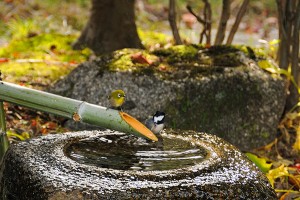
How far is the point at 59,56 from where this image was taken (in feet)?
19.8

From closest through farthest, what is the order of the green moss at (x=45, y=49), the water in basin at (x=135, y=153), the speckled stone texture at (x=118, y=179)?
the speckled stone texture at (x=118, y=179)
the water in basin at (x=135, y=153)
the green moss at (x=45, y=49)

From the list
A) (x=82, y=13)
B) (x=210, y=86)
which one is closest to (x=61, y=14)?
(x=82, y=13)

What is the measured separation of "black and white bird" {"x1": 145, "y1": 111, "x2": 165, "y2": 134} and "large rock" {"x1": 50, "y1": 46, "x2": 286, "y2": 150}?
1.30 metres

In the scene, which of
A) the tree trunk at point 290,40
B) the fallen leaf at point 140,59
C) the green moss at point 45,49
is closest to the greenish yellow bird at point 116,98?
the fallen leaf at point 140,59

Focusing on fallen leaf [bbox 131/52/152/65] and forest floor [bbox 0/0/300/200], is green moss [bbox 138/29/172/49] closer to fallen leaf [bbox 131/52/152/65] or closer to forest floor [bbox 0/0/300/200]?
forest floor [bbox 0/0/300/200]

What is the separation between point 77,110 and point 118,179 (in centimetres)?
43

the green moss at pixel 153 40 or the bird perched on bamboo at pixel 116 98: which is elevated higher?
the bird perched on bamboo at pixel 116 98

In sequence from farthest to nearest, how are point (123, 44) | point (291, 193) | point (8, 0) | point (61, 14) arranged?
point (8, 0) < point (61, 14) < point (123, 44) < point (291, 193)

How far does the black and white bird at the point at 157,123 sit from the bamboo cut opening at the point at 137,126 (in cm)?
11

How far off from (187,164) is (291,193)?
1304mm

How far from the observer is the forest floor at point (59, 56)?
4301mm

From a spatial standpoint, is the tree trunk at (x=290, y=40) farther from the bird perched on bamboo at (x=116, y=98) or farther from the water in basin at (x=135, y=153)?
the bird perched on bamboo at (x=116, y=98)

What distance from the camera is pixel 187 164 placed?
2.56 metres

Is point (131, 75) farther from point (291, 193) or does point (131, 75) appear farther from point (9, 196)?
point (9, 196)
